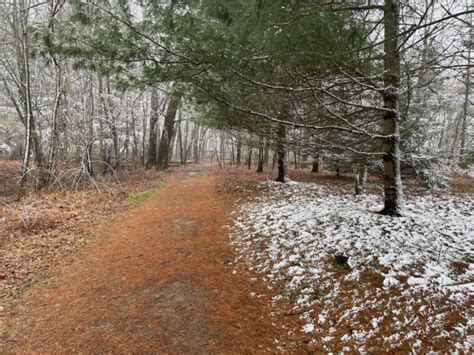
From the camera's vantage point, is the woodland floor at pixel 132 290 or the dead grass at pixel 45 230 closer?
the woodland floor at pixel 132 290

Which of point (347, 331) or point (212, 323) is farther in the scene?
point (212, 323)

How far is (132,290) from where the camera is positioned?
3.59 meters

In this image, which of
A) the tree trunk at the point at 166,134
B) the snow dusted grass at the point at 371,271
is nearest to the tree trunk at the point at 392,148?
the snow dusted grass at the point at 371,271

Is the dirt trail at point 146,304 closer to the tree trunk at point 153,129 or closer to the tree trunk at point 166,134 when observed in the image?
the tree trunk at point 166,134

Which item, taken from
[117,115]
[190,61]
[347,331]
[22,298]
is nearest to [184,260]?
[22,298]

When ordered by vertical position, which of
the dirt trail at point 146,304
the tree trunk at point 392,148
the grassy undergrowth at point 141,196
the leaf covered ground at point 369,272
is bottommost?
the dirt trail at point 146,304

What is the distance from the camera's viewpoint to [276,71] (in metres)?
4.52

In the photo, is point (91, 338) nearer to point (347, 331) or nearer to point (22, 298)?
point (22, 298)

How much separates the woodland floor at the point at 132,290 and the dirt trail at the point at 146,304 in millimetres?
12

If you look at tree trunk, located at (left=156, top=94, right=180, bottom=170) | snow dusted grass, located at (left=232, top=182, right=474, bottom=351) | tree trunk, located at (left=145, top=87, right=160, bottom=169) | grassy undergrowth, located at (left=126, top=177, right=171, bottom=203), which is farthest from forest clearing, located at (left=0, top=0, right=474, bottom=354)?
tree trunk, located at (left=145, top=87, right=160, bottom=169)

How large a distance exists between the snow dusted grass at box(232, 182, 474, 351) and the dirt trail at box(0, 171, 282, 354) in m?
0.54

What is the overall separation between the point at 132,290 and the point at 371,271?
320cm

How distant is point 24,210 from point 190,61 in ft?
17.6

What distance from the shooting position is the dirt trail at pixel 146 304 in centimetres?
268
